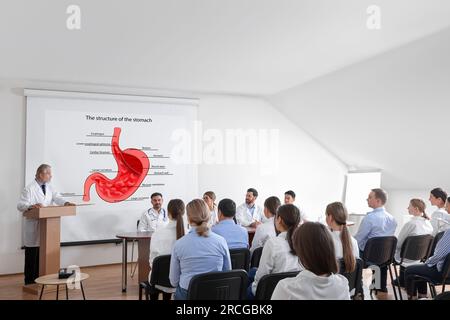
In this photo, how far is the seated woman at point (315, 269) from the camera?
191cm

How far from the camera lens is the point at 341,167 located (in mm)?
9609

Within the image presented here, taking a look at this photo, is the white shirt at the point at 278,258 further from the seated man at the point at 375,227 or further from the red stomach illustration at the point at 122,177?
the red stomach illustration at the point at 122,177

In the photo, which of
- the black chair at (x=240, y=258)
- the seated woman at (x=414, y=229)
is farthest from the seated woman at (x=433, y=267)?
the black chair at (x=240, y=258)

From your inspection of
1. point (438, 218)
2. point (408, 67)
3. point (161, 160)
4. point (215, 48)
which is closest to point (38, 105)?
point (161, 160)

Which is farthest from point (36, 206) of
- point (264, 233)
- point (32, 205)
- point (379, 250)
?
point (379, 250)

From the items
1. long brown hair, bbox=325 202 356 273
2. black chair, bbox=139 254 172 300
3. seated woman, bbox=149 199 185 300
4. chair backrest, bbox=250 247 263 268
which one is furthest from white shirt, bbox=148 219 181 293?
long brown hair, bbox=325 202 356 273

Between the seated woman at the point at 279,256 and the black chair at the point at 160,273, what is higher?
the seated woman at the point at 279,256

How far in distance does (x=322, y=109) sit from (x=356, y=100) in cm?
91

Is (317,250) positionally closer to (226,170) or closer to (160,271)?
(160,271)

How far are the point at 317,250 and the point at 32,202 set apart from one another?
4.84m

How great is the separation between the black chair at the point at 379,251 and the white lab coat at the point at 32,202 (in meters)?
3.86

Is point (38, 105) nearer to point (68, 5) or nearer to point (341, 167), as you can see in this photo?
point (68, 5)

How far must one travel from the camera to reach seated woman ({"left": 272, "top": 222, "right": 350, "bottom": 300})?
1.91 metres

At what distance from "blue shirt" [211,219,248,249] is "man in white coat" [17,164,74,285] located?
8.10 ft
